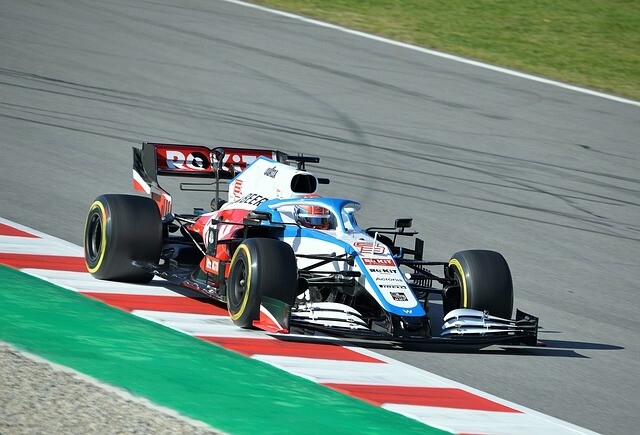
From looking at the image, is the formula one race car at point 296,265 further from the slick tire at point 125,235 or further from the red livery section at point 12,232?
the red livery section at point 12,232

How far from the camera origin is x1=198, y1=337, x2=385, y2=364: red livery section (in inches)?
Answer: 316

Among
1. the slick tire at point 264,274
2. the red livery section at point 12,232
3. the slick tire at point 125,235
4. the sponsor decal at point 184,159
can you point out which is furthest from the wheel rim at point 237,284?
the red livery section at point 12,232

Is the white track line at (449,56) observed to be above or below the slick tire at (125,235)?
above

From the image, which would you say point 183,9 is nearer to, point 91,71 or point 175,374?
point 91,71

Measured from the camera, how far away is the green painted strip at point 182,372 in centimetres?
667

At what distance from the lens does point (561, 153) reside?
17.2 m

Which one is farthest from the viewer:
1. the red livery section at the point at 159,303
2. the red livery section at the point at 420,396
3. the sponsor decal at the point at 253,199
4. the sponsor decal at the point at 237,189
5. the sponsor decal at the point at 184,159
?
the sponsor decal at the point at 184,159

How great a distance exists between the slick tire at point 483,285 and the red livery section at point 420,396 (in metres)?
1.52

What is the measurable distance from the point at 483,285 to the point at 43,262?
3.77 metres

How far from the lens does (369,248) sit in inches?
348

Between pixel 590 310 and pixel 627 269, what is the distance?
191 cm

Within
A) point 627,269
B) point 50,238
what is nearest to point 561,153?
point 627,269

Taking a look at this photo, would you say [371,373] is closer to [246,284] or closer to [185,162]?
[246,284]

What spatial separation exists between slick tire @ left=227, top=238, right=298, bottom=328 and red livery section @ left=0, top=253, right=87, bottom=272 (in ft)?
6.92
